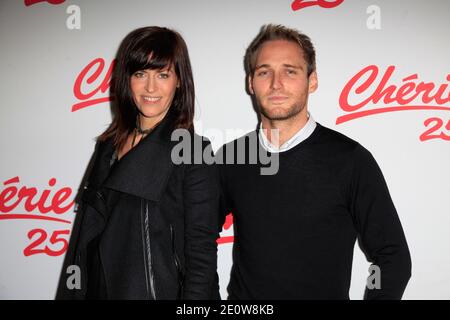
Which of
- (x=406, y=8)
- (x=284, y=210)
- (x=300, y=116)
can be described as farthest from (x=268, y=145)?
(x=406, y=8)

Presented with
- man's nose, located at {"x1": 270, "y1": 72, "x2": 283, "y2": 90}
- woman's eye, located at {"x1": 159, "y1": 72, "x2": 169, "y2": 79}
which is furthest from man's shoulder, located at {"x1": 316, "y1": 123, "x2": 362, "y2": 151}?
woman's eye, located at {"x1": 159, "y1": 72, "x2": 169, "y2": 79}

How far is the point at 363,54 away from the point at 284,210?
95 centimetres

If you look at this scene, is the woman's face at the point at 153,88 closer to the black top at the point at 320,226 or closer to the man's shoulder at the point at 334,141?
the black top at the point at 320,226

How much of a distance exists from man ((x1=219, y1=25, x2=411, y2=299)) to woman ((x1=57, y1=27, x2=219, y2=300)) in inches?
8.0

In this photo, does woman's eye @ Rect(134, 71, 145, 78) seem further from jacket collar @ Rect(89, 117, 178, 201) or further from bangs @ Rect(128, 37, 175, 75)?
jacket collar @ Rect(89, 117, 178, 201)

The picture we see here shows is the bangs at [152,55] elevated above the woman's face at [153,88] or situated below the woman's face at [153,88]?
above

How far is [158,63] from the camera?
1188mm

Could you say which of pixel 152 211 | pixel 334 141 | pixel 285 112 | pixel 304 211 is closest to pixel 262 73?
pixel 285 112

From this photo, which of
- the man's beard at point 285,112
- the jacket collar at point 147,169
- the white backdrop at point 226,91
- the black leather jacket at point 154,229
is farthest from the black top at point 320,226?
the white backdrop at point 226,91

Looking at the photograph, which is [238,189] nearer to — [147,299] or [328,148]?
[328,148]

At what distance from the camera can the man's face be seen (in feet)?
4.19

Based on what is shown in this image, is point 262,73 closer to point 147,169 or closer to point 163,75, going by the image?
point 163,75

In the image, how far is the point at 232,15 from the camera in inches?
66.4

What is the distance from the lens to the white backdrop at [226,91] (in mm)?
1653
